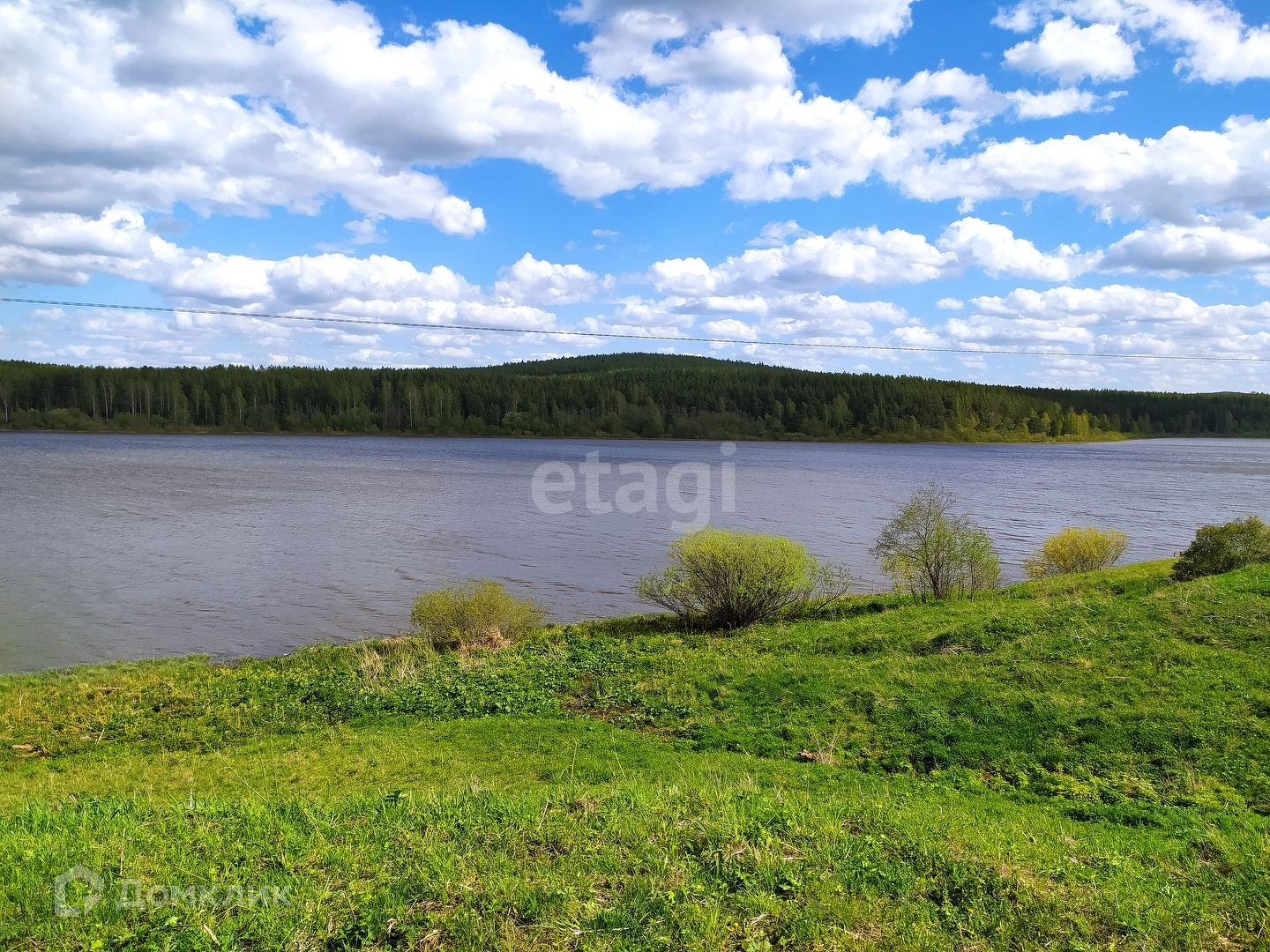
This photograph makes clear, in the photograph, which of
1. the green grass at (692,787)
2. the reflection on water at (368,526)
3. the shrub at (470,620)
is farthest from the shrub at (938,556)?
the shrub at (470,620)

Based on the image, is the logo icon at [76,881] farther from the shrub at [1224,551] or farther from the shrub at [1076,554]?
the shrub at [1076,554]

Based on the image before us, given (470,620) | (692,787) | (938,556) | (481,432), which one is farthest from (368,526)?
(481,432)

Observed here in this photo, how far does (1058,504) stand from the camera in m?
59.6

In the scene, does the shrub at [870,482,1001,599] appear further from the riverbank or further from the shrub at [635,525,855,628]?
the riverbank

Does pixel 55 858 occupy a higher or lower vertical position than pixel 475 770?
higher

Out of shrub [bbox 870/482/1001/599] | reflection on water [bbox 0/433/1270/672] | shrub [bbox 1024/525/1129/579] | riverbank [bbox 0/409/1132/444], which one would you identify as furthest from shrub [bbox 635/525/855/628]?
riverbank [bbox 0/409/1132/444]

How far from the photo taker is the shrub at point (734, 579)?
20.2 meters

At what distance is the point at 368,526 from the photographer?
4278 cm

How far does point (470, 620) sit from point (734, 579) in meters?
6.44

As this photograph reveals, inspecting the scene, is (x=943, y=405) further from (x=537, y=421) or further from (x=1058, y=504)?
(x=1058, y=504)

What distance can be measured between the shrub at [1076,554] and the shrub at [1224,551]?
24.3 ft

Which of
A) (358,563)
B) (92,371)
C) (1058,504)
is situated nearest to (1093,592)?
(358,563)

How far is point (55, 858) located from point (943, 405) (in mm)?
181308

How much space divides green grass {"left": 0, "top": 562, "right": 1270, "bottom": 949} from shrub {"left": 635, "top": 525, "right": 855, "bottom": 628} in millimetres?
1341
